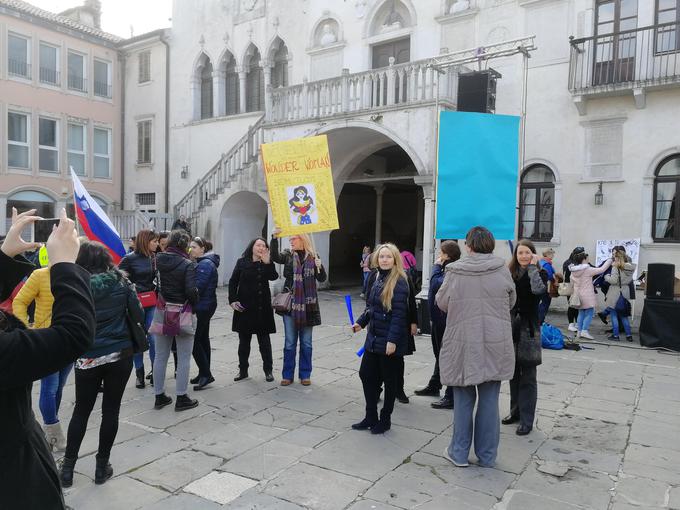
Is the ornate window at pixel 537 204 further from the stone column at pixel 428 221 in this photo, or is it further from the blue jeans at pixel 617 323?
the blue jeans at pixel 617 323

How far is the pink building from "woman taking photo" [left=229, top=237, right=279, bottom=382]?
16005 millimetres

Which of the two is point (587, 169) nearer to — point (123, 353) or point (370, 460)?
point (370, 460)

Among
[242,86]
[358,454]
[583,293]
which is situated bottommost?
[358,454]

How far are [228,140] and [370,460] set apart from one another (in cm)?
1682

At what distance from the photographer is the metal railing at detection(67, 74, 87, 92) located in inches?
826

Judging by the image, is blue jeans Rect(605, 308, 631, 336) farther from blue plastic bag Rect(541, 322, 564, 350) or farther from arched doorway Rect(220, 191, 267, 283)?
arched doorway Rect(220, 191, 267, 283)

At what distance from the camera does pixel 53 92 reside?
20.3 m

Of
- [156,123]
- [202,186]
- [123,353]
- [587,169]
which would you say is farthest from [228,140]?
A: [123,353]

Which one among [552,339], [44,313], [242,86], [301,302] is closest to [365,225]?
[242,86]

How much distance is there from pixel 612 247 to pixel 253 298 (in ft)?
30.1

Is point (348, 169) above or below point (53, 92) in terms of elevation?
below

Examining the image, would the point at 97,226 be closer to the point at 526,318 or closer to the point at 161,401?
the point at 161,401

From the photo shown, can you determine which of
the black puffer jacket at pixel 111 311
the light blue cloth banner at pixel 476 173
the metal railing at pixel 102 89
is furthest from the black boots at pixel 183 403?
the metal railing at pixel 102 89

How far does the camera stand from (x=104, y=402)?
12.9 ft
